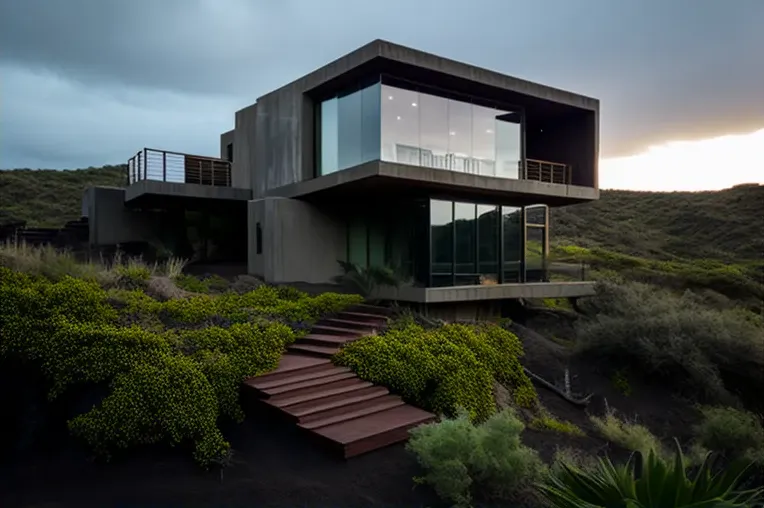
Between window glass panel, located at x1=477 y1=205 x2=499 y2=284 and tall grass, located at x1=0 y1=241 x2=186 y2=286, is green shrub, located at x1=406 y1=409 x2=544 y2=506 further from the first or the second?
window glass panel, located at x1=477 y1=205 x2=499 y2=284

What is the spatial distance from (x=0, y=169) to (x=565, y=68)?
132ft

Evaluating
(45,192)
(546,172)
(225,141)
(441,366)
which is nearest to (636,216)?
(546,172)

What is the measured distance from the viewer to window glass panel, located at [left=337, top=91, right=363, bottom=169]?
1211 centimetres

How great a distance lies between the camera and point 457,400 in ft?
24.6

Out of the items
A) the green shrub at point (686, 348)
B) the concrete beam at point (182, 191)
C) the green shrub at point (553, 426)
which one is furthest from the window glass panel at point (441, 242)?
the concrete beam at point (182, 191)

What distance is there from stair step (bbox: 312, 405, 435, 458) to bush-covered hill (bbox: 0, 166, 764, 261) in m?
25.0

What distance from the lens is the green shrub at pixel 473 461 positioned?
5.00 metres

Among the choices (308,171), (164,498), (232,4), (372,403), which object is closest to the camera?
(164,498)

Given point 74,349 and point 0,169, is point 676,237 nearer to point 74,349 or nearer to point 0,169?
point 74,349

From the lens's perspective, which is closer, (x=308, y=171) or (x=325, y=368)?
(x=325, y=368)

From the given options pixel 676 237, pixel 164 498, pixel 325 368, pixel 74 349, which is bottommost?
pixel 164 498

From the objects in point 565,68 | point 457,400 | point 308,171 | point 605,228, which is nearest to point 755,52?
point 565,68

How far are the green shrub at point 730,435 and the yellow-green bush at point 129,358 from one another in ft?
26.1

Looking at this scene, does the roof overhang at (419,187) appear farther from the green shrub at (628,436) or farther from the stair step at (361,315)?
the green shrub at (628,436)
